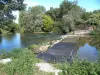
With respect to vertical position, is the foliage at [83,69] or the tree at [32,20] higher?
the tree at [32,20]

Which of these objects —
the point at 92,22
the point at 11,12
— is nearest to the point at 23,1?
the point at 11,12

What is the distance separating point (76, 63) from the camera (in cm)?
501

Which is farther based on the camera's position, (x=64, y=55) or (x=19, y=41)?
(x=19, y=41)

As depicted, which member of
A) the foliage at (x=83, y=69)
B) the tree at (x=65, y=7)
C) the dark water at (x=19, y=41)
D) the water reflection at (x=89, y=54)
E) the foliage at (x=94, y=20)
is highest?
the tree at (x=65, y=7)

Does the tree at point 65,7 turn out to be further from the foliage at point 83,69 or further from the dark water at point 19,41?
the foliage at point 83,69

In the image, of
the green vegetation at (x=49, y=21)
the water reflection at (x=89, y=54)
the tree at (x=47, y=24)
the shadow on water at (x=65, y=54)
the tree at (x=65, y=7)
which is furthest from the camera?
the tree at (x=65, y=7)

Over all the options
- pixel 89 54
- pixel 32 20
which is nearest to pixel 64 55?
pixel 89 54

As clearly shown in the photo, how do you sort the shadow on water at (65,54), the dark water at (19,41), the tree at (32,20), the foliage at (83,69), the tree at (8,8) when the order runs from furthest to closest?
the tree at (32,20)
the dark water at (19,41)
the shadow on water at (65,54)
the tree at (8,8)
the foliage at (83,69)

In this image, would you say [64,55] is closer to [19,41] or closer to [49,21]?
[19,41]

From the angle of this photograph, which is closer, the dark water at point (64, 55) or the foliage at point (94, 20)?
the dark water at point (64, 55)

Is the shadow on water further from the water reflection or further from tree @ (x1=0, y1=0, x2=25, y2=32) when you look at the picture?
tree @ (x1=0, y1=0, x2=25, y2=32)

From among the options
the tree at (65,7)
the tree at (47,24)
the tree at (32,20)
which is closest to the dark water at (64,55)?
the tree at (32,20)

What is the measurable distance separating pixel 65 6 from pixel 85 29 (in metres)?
14.0

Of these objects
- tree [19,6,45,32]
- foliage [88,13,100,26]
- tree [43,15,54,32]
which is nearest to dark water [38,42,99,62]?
foliage [88,13,100,26]
